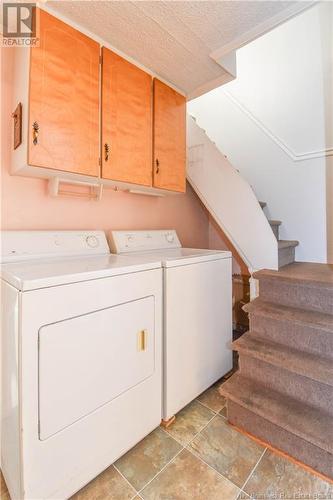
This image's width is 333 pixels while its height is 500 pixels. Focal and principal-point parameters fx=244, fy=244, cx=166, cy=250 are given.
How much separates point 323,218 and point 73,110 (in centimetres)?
231

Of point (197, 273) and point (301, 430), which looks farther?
point (197, 273)

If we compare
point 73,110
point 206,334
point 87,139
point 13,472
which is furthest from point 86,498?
point 73,110

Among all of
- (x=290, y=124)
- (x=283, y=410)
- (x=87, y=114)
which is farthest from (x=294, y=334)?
(x=290, y=124)

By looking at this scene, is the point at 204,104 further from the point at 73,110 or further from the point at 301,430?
the point at 301,430

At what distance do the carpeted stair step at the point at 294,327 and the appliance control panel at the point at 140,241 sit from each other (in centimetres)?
86

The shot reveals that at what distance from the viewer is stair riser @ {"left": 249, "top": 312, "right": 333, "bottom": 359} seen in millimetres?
1343

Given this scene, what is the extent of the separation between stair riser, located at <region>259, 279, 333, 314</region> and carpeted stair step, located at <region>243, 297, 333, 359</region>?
1.8 inches

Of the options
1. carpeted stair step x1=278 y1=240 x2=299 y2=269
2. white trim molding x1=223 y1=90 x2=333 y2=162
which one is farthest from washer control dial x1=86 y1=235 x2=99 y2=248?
white trim molding x1=223 y1=90 x2=333 y2=162

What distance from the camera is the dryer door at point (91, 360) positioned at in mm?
942

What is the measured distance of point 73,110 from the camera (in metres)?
1.33

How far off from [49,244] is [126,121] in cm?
92

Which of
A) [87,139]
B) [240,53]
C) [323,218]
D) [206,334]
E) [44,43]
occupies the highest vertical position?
[240,53]

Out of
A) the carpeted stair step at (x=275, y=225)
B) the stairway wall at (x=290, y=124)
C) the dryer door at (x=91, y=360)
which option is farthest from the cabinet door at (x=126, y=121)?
the stairway wall at (x=290, y=124)

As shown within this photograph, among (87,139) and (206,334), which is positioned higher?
(87,139)
